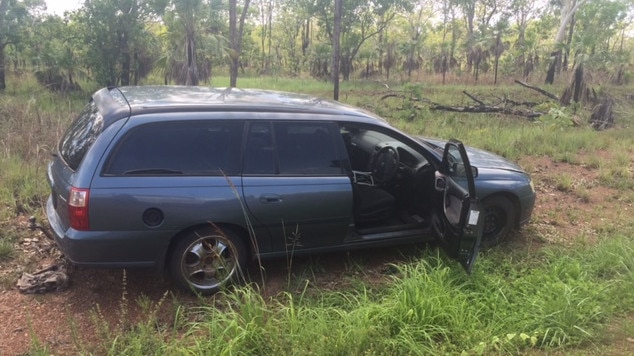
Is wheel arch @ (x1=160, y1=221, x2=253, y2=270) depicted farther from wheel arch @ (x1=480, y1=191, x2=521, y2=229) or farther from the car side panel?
wheel arch @ (x1=480, y1=191, x2=521, y2=229)

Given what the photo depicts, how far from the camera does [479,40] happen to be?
28.5 metres

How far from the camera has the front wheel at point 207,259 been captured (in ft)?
12.8

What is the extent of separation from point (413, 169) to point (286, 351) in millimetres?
2541

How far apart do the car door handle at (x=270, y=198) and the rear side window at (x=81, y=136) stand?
4.47 ft

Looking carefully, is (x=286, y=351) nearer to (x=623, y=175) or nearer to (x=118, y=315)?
(x=118, y=315)

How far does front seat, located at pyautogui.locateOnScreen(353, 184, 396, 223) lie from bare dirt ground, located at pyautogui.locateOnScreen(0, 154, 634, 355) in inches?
16.7

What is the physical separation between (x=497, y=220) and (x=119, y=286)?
3798 mm

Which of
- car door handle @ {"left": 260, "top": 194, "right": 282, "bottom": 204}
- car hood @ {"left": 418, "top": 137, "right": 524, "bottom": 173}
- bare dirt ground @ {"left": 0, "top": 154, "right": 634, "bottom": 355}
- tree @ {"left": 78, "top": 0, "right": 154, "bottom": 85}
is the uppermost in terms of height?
tree @ {"left": 78, "top": 0, "right": 154, "bottom": 85}

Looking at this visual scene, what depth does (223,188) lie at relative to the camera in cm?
392

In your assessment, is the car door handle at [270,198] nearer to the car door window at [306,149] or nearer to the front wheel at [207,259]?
the car door window at [306,149]

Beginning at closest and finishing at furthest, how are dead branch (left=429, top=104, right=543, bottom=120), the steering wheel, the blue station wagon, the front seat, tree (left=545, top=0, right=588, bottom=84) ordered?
the blue station wagon
the front seat
the steering wheel
dead branch (left=429, top=104, right=543, bottom=120)
tree (left=545, top=0, right=588, bottom=84)

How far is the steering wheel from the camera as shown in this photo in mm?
5031

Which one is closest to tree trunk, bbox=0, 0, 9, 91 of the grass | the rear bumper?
the grass

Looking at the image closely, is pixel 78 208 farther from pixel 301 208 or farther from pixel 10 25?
pixel 10 25
